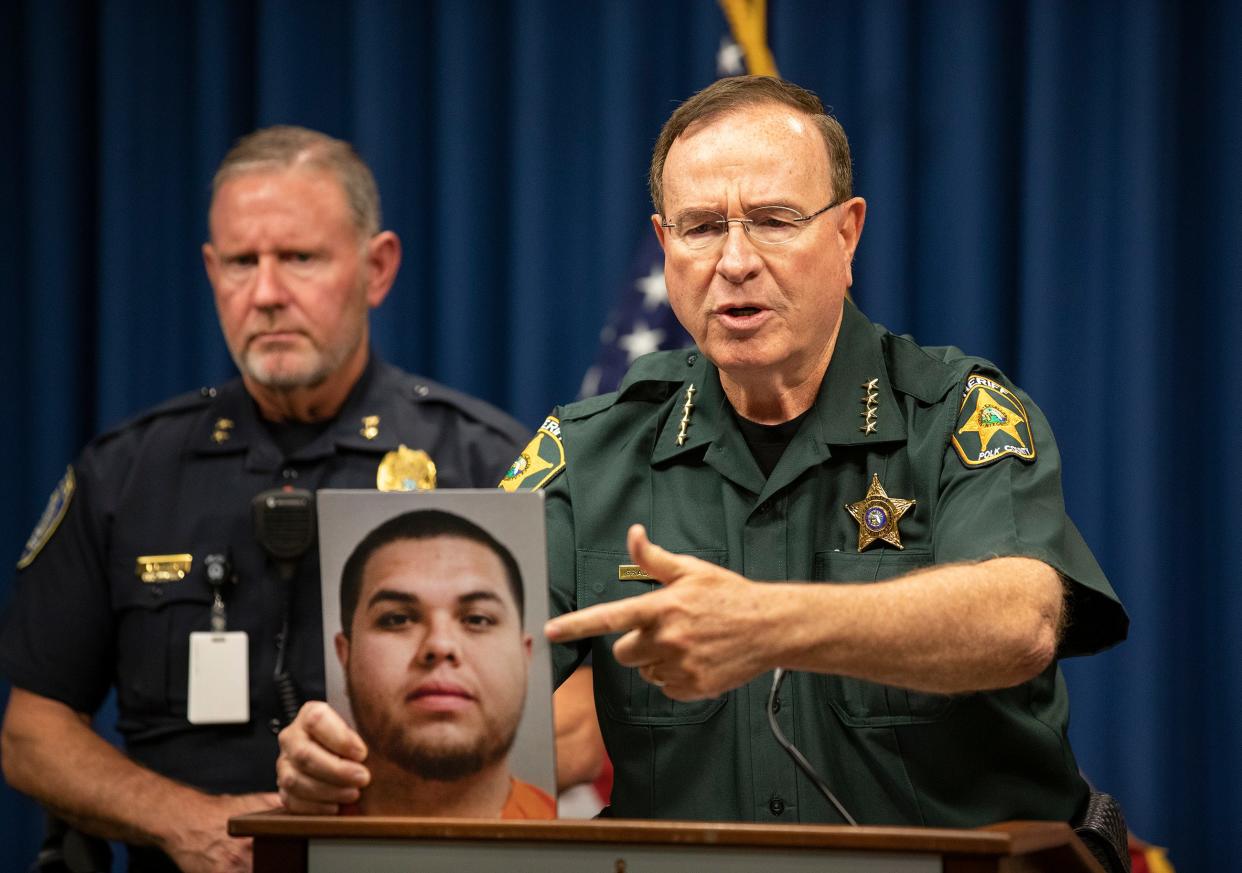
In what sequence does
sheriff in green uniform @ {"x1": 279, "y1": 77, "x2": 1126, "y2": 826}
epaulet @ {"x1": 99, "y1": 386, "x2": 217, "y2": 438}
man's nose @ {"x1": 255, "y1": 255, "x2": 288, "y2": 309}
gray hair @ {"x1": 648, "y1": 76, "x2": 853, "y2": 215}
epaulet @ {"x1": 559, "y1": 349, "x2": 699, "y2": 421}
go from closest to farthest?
sheriff in green uniform @ {"x1": 279, "y1": 77, "x2": 1126, "y2": 826}, gray hair @ {"x1": 648, "y1": 76, "x2": 853, "y2": 215}, epaulet @ {"x1": 559, "y1": 349, "x2": 699, "y2": 421}, man's nose @ {"x1": 255, "y1": 255, "x2": 288, "y2": 309}, epaulet @ {"x1": 99, "y1": 386, "x2": 217, "y2": 438}

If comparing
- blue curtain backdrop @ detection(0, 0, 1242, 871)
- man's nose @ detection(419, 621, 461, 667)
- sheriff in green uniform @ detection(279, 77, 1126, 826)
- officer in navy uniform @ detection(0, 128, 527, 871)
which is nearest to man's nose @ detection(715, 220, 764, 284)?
sheriff in green uniform @ detection(279, 77, 1126, 826)

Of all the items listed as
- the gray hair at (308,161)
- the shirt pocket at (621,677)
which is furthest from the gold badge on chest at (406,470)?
the shirt pocket at (621,677)

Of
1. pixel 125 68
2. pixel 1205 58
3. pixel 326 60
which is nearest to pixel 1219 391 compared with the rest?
pixel 1205 58

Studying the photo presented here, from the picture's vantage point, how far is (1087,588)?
1.68 meters

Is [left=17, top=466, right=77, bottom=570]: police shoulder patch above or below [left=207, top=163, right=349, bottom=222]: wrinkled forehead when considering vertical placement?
below

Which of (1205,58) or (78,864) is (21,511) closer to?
(78,864)

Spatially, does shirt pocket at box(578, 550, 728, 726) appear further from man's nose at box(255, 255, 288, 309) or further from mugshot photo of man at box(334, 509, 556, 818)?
man's nose at box(255, 255, 288, 309)

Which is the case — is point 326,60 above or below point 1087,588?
above

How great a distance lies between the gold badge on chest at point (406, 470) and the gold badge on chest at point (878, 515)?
1.17m

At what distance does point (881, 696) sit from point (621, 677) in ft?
1.14

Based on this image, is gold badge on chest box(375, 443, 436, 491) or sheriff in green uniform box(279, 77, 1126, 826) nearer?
sheriff in green uniform box(279, 77, 1126, 826)

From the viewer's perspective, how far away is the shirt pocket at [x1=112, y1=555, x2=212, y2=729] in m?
2.67

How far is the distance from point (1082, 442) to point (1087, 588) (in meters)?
1.46

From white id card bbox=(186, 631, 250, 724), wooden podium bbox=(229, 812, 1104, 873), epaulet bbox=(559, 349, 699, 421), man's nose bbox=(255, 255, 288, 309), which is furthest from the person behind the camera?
man's nose bbox=(255, 255, 288, 309)
